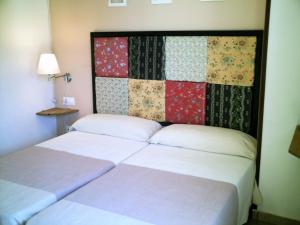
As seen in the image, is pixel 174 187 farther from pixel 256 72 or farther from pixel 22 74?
pixel 22 74

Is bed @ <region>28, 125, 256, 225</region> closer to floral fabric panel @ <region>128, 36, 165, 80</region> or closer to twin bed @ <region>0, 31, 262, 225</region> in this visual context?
twin bed @ <region>0, 31, 262, 225</region>

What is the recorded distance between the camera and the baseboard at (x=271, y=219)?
8.37 ft

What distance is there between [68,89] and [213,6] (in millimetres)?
1937

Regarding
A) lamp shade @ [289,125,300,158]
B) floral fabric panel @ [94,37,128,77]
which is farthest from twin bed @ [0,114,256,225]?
floral fabric panel @ [94,37,128,77]

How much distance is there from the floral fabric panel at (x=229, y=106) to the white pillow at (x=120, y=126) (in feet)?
1.86

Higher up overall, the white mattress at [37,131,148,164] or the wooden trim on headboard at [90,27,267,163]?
the wooden trim on headboard at [90,27,267,163]

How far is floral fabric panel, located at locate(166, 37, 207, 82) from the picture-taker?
3035 mm

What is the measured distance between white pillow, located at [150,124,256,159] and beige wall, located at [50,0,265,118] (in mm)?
923

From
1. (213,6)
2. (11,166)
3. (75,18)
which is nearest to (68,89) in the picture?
(75,18)

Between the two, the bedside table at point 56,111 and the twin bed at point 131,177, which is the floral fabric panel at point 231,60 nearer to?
the twin bed at point 131,177

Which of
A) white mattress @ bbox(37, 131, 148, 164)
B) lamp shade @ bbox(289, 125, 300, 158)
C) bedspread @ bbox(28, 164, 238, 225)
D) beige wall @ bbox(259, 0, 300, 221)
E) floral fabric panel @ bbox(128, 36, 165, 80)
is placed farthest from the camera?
floral fabric panel @ bbox(128, 36, 165, 80)

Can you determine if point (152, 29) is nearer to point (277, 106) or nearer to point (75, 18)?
point (75, 18)

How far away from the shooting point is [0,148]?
3.45 m

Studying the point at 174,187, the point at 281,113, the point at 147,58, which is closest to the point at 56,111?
the point at 147,58
